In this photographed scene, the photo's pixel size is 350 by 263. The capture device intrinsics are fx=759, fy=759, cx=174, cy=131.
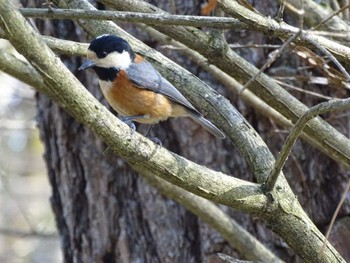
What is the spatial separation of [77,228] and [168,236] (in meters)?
0.58

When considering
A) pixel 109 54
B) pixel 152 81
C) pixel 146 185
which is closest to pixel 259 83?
pixel 152 81

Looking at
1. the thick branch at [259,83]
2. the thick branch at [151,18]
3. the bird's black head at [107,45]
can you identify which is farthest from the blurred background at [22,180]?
the thick branch at [151,18]

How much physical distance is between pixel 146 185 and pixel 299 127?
1947 millimetres

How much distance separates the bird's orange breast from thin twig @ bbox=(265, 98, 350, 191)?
2.70 feet

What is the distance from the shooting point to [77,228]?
4406 mm

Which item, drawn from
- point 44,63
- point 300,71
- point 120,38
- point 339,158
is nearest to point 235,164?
point 300,71

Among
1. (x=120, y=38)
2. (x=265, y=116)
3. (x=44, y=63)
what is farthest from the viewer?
(x=265, y=116)

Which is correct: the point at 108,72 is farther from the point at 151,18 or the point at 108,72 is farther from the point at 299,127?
the point at 299,127

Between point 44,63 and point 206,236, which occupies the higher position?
point 206,236

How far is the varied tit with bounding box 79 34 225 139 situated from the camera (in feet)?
10.3

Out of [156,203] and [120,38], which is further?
[156,203]

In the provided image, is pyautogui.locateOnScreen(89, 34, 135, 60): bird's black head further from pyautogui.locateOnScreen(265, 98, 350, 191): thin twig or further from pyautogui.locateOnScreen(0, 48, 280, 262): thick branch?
pyautogui.locateOnScreen(265, 98, 350, 191): thin twig

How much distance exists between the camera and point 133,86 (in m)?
3.27

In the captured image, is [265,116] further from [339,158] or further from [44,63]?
[44,63]
